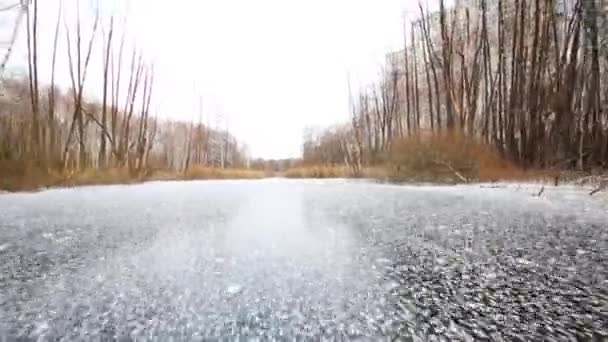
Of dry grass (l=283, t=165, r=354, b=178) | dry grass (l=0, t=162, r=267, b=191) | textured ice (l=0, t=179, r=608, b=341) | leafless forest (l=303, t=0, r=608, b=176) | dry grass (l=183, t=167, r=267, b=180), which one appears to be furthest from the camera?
dry grass (l=283, t=165, r=354, b=178)

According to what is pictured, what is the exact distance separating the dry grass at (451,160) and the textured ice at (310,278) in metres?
3.65

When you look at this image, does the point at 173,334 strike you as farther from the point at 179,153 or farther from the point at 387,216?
the point at 179,153

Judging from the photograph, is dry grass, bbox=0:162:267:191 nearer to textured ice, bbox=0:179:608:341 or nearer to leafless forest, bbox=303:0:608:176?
textured ice, bbox=0:179:608:341

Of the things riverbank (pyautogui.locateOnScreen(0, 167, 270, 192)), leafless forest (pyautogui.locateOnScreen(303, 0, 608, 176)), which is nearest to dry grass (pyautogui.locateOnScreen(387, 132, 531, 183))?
leafless forest (pyautogui.locateOnScreen(303, 0, 608, 176))

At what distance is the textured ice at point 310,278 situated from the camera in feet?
3.15

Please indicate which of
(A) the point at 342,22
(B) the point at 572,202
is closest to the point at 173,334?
(B) the point at 572,202

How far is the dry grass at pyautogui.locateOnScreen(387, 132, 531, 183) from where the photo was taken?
604 cm

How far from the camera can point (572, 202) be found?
313 cm

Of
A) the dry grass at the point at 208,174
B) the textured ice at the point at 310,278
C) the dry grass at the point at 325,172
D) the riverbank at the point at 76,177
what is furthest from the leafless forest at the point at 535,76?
the dry grass at the point at 208,174

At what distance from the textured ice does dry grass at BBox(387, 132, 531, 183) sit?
3.65 m

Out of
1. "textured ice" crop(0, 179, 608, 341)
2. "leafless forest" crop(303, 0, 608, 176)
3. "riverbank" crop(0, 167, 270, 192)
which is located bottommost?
"textured ice" crop(0, 179, 608, 341)

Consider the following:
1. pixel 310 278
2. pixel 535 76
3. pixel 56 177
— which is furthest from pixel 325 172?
pixel 310 278

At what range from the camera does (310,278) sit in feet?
4.36

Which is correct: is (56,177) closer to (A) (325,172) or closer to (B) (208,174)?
(B) (208,174)
